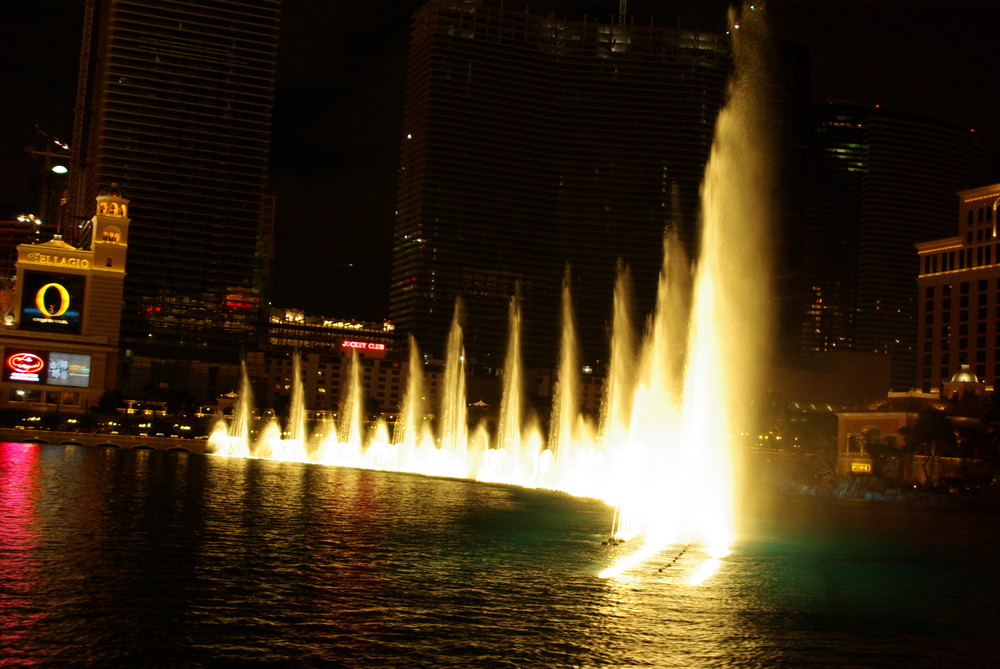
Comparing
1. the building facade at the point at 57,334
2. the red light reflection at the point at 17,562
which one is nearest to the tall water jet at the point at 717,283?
the red light reflection at the point at 17,562

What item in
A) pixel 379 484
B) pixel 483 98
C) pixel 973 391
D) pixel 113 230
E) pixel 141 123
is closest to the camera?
pixel 379 484

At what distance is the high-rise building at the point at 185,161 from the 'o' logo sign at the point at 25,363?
149ft

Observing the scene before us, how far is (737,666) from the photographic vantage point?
713 inches

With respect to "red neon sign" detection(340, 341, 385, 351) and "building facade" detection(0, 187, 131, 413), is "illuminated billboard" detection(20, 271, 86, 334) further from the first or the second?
"red neon sign" detection(340, 341, 385, 351)

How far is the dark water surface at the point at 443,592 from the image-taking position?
1841 cm

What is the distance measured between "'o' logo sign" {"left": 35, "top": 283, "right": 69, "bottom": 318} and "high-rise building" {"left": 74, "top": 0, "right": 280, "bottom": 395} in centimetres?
4209

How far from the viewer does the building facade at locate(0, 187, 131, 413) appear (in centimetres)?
11525

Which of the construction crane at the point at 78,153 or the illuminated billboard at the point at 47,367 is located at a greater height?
the construction crane at the point at 78,153

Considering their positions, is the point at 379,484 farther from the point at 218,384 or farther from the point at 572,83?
the point at 572,83

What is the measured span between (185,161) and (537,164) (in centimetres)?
5617

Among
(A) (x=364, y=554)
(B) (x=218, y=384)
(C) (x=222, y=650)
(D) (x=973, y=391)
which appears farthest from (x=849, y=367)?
(C) (x=222, y=650)

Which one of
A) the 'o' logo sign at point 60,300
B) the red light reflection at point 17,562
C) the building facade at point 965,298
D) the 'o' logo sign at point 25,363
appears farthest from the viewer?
the 'o' logo sign at point 60,300

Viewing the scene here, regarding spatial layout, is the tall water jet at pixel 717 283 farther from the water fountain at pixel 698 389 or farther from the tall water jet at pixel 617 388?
the tall water jet at pixel 617 388

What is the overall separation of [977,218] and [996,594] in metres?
88.6
